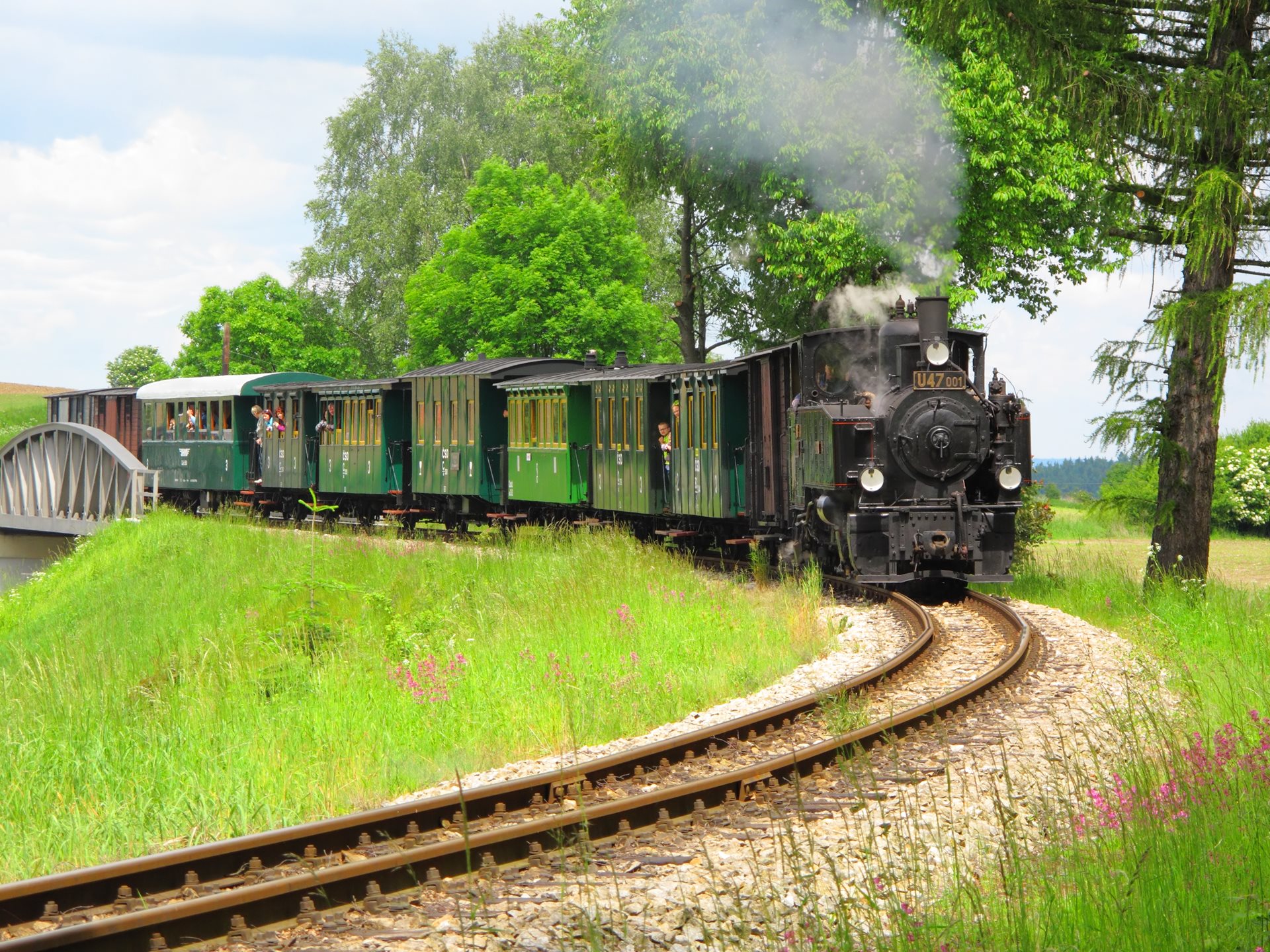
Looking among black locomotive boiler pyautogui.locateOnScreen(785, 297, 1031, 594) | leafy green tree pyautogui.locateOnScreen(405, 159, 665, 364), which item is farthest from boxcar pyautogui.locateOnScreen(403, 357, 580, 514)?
leafy green tree pyautogui.locateOnScreen(405, 159, 665, 364)

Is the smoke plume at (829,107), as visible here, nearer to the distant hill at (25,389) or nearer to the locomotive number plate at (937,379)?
the locomotive number plate at (937,379)

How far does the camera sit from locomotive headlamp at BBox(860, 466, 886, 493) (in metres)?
13.5

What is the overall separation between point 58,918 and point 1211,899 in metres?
4.31

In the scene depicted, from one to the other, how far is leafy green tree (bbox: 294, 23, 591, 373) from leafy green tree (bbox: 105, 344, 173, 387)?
1308 inches

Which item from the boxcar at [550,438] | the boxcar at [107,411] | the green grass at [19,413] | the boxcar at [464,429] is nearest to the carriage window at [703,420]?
the boxcar at [550,438]

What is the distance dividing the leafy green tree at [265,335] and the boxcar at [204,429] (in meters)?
22.3

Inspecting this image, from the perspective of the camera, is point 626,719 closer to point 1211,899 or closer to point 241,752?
point 241,752

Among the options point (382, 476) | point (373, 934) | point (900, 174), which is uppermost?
point (900, 174)

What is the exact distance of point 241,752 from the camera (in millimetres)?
7891

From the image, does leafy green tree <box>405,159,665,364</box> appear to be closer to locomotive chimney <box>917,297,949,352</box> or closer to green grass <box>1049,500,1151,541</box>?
green grass <box>1049,500,1151,541</box>

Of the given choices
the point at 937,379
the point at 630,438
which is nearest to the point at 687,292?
the point at 630,438

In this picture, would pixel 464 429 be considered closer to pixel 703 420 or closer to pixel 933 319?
pixel 703 420

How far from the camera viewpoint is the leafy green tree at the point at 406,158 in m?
48.7

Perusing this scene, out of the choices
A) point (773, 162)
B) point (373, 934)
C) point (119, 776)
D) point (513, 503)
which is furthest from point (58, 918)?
point (773, 162)
